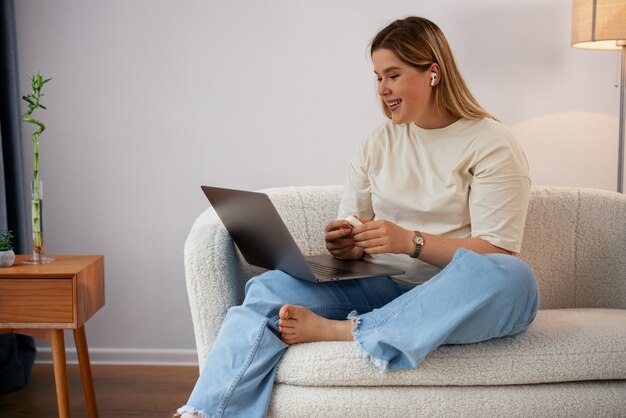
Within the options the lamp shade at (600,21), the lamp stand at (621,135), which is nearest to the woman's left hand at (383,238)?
the lamp shade at (600,21)

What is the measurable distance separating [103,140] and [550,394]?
1829 millimetres

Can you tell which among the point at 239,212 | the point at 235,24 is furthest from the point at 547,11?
the point at 239,212

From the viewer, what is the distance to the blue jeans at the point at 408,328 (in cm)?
164

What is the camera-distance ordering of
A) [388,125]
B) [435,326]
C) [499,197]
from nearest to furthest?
1. [435,326]
2. [499,197]
3. [388,125]

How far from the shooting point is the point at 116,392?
264cm

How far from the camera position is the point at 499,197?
188 cm

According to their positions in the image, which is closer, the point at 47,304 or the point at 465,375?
the point at 465,375

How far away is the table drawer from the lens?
7.06ft

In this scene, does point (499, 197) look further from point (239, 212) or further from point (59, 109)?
point (59, 109)

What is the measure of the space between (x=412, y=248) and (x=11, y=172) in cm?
156

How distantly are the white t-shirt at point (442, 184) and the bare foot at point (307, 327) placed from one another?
33 cm

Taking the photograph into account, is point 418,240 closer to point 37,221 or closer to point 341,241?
point 341,241

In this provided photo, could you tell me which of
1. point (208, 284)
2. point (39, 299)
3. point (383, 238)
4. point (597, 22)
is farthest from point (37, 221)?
point (597, 22)

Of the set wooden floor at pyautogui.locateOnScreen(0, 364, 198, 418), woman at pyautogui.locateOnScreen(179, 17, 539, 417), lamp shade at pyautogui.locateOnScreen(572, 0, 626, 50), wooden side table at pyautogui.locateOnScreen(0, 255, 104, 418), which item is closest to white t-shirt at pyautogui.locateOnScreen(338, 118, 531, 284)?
woman at pyautogui.locateOnScreen(179, 17, 539, 417)
